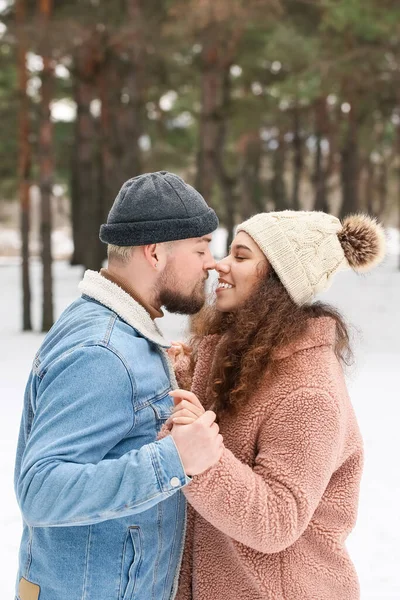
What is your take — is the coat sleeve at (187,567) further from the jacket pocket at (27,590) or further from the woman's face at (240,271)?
the woman's face at (240,271)

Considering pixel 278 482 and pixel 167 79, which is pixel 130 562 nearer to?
pixel 278 482

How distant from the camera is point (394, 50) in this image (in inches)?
599

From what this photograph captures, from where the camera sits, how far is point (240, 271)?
241 centimetres

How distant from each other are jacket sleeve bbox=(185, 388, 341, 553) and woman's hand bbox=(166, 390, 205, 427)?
0.49 ft

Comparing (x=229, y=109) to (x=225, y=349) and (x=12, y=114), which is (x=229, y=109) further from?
(x=225, y=349)

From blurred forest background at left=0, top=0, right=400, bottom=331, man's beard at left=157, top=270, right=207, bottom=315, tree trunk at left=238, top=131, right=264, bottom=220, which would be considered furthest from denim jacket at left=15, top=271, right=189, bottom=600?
tree trunk at left=238, top=131, right=264, bottom=220

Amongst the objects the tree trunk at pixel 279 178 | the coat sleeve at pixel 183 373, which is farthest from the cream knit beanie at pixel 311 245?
the tree trunk at pixel 279 178

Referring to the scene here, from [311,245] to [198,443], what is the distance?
79 cm

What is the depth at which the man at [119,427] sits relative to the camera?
5.98 ft

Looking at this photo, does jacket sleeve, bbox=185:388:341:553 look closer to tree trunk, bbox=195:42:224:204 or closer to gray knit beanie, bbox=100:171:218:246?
gray knit beanie, bbox=100:171:218:246

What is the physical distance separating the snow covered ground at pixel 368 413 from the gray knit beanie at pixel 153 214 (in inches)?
31.2

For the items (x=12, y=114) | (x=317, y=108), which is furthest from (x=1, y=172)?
(x=317, y=108)

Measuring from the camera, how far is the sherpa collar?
6.95ft

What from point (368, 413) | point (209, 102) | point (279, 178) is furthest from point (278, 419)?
point (279, 178)
